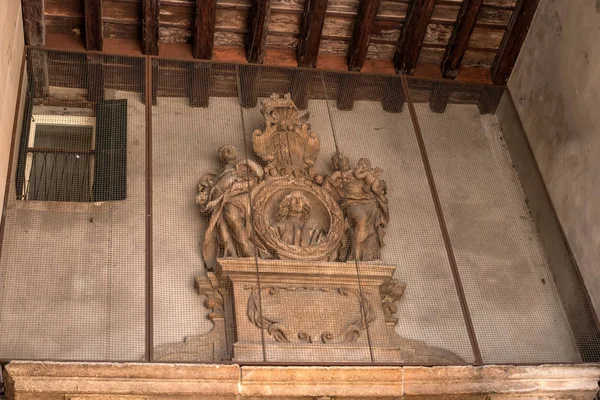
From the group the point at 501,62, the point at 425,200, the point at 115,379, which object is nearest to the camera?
the point at 115,379

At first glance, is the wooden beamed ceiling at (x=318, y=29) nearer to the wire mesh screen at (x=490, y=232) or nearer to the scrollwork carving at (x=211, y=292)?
the wire mesh screen at (x=490, y=232)

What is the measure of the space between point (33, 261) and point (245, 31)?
10.2 ft

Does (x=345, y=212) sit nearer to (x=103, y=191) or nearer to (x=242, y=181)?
(x=242, y=181)

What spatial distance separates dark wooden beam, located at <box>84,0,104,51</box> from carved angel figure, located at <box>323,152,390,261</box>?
7.98ft

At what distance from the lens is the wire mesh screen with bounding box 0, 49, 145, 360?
8086 millimetres

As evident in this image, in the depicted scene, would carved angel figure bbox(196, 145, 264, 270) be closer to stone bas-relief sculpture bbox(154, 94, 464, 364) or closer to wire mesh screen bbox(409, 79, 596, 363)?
stone bas-relief sculpture bbox(154, 94, 464, 364)

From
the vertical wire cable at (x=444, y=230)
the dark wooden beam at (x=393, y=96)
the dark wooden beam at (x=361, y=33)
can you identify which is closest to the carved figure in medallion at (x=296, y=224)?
the vertical wire cable at (x=444, y=230)

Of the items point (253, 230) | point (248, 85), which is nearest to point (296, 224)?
point (253, 230)

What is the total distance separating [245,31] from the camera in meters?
9.93

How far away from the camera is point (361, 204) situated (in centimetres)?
933

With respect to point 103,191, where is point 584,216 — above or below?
below

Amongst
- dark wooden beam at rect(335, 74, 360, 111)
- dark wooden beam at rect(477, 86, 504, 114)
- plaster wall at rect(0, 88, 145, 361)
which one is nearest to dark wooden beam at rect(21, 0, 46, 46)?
plaster wall at rect(0, 88, 145, 361)

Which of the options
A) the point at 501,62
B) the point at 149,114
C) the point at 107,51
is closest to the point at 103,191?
the point at 149,114

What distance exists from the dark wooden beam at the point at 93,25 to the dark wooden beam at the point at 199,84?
0.89 m
